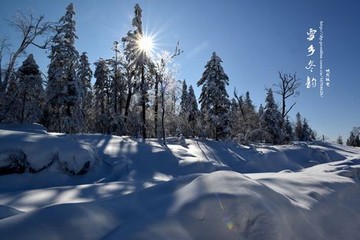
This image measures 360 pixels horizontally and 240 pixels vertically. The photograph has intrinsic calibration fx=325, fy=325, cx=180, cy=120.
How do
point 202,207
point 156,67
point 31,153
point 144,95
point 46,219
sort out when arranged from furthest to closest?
1. point 144,95
2. point 156,67
3. point 31,153
4. point 202,207
5. point 46,219

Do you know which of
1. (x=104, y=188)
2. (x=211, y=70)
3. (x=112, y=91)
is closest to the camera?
(x=104, y=188)

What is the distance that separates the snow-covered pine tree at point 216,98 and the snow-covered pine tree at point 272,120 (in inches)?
482

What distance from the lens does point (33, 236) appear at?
3.62 meters

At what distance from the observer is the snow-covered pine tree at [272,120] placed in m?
45.9

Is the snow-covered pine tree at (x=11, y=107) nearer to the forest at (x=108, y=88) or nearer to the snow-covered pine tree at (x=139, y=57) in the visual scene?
the forest at (x=108, y=88)

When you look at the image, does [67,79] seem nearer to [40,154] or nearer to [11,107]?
[11,107]

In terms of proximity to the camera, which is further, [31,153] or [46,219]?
[31,153]

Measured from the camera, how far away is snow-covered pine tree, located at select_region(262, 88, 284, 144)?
1807 inches

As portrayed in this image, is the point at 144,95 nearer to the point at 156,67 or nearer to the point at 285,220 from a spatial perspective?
the point at 156,67

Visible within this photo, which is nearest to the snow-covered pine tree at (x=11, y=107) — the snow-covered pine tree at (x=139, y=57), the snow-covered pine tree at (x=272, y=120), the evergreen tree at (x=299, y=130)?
the snow-covered pine tree at (x=139, y=57)

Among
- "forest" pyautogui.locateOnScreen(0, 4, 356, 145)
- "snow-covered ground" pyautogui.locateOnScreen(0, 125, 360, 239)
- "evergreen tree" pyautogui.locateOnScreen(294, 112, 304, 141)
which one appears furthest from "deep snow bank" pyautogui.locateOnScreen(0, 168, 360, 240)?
"evergreen tree" pyautogui.locateOnScreen(294, 112, 304, 141)

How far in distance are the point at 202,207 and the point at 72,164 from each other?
839cm

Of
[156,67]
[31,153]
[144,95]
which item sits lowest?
[31,153]

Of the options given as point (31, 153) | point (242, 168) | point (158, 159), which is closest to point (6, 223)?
point (31, 153)
